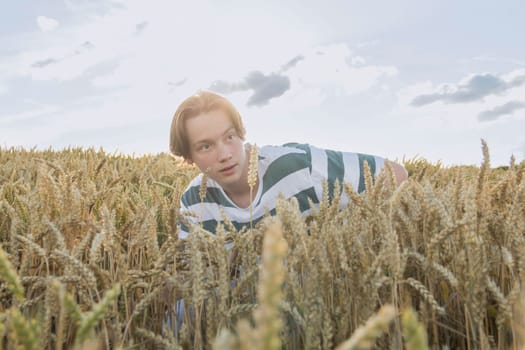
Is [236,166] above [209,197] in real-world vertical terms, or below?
above

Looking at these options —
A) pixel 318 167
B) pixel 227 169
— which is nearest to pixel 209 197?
pixel 227 169

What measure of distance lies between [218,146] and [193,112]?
380 mm

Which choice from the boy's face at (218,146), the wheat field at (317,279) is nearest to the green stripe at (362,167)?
the boy's face at (218,146)

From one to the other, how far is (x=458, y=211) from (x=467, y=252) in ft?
1.40

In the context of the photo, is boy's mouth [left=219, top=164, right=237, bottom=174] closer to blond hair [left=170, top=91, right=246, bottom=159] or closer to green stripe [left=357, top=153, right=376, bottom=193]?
blond hair [left=170, top=91, right=246, bottom=159]

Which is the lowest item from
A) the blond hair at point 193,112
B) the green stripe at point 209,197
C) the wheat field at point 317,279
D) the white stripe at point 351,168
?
the wheat field at point 317,279

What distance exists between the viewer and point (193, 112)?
3070 millimetres

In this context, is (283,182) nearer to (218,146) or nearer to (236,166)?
(236,166)

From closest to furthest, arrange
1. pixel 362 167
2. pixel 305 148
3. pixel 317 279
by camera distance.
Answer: pixel 317 279
pixel 362 167
pixel 305 148

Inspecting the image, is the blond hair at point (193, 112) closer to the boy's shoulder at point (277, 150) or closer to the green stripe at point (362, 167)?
the boy's shoulder at point (277, 150)

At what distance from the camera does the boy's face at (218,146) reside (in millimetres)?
2795

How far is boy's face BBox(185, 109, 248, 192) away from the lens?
279 centimetres

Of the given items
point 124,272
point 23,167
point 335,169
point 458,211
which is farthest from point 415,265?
point 23,167

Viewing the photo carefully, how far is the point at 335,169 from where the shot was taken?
3.25 meters
